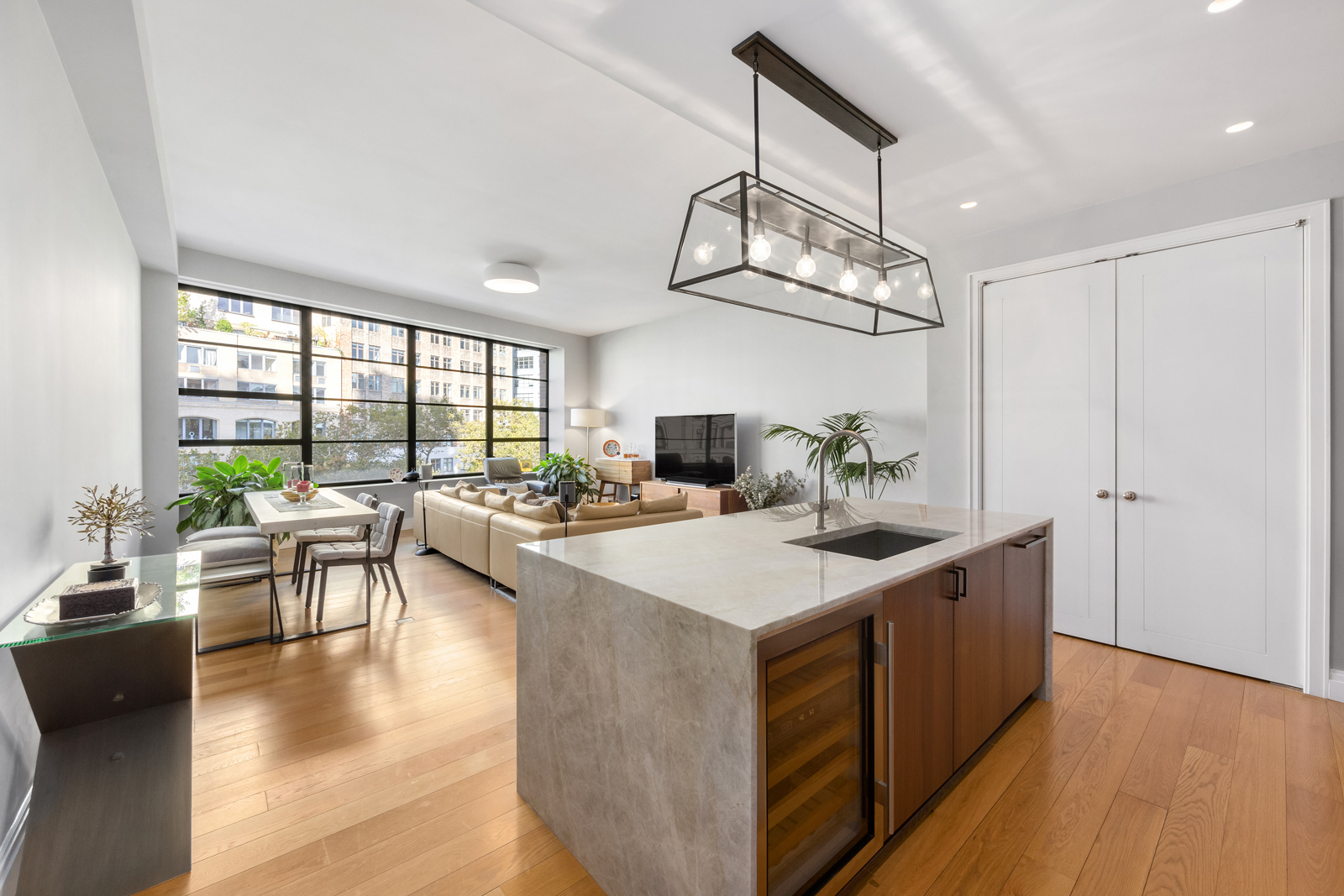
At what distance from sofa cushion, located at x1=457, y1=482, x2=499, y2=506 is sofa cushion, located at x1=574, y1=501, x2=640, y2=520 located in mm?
1088

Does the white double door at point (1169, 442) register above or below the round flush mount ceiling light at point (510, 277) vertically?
below

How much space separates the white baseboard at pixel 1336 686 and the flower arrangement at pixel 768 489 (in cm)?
390

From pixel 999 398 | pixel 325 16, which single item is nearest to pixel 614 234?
pixel 325 16

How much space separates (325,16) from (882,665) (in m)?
3.00

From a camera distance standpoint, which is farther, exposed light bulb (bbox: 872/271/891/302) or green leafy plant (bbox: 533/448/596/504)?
green leafy plant (bbox: 533/448/596/504)

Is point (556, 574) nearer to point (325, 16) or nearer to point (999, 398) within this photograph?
point (325, 16)

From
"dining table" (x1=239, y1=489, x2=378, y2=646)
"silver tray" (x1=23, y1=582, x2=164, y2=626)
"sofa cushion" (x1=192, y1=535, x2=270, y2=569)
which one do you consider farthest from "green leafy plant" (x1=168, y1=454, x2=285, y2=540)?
"silver tray" (x1=23, y1=582, x2=164, y2=626)

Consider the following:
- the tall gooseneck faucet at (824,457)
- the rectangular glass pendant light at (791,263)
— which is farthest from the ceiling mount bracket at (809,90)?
the tall gooseneck faucet at (824,457)

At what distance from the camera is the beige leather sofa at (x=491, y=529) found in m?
3.66

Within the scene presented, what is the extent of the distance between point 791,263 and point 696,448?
511 cm

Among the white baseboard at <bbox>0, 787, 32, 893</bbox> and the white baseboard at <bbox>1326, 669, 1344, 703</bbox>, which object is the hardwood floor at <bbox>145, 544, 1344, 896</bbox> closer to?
the white baseboard at <bbox>1326, 669, 1344, 703</bbox>

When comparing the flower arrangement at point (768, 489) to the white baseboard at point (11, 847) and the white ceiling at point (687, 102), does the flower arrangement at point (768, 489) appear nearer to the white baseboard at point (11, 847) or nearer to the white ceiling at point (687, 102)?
the white ceiling at point (687, 102)

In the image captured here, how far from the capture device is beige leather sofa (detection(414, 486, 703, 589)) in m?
3.66

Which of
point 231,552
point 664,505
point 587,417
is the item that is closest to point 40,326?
point 231,552
